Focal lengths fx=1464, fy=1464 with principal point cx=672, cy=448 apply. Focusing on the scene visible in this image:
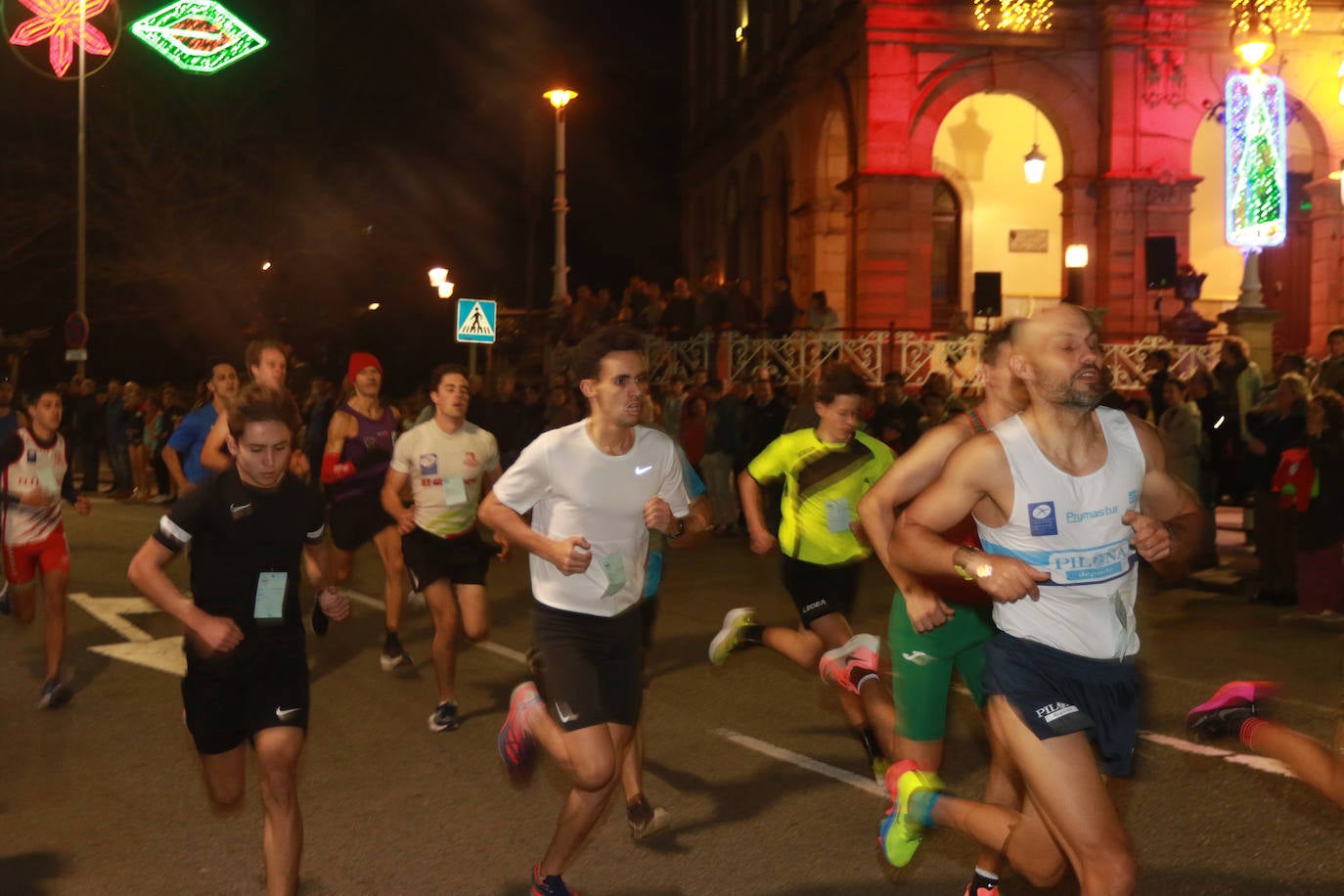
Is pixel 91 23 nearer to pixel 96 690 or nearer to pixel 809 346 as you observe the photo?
pixel 809 346

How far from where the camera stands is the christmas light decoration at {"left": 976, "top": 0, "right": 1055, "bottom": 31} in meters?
22.7

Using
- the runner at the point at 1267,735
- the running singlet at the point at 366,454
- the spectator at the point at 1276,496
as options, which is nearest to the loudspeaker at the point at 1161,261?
the spectator at the point at 1276,496

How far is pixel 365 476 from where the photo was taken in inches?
351

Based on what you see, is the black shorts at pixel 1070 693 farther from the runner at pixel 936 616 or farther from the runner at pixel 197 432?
the runner at pixel 197 432

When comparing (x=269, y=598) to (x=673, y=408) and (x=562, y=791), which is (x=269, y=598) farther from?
(x=673, y=408)

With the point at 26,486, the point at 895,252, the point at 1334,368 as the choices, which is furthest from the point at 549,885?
the point at 895,252

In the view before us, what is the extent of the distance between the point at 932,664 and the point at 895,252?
20.5 metres

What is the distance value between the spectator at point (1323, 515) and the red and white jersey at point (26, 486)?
28.2 feet

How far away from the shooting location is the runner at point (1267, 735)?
409cm

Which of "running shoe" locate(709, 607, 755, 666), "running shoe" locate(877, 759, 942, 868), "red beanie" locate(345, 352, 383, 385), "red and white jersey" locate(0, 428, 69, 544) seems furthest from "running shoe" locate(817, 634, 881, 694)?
"red and white jersey" locate(0, 428, 69, 544)

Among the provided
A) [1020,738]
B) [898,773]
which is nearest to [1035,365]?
[1020,738]

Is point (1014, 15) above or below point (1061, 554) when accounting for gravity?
above

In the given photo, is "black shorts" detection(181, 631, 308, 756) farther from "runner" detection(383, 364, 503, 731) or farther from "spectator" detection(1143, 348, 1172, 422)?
"spectator" detection(1143, 348, 1172, 422)

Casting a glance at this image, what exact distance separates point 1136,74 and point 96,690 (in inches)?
833
